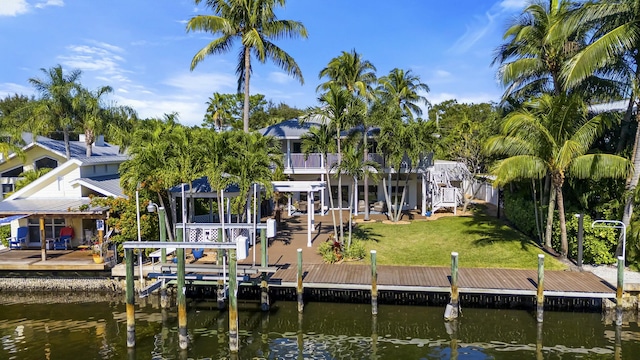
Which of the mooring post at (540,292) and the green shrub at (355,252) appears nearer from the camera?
the mooring post at (540,292)

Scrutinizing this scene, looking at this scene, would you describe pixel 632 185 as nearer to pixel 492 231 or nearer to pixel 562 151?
pixel 562 151

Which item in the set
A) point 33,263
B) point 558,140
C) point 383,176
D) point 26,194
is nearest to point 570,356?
point 558,140

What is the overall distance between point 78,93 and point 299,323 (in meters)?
22.3

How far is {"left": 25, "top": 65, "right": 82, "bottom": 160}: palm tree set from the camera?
2548 cm

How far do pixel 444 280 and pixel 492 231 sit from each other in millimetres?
8298

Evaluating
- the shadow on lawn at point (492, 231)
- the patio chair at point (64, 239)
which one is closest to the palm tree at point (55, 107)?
the patio chair at point (64, 239)

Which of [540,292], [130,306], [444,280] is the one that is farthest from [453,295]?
[130,306]

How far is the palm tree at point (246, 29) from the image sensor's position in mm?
22609

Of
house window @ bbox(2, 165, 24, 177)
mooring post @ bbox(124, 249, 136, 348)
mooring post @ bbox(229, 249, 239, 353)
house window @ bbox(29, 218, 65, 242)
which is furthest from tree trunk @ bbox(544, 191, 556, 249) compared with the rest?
→ house window @ bbox(2, 165, 24, 177)

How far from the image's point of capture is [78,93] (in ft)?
87.8

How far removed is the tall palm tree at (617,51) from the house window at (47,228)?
23056mm

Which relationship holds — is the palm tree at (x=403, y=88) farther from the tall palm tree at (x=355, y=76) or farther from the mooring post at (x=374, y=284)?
the mooring post at (x=374, y=284)

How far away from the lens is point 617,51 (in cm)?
1495

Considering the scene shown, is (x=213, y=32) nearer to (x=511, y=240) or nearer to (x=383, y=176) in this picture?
(x=383, y=176)
